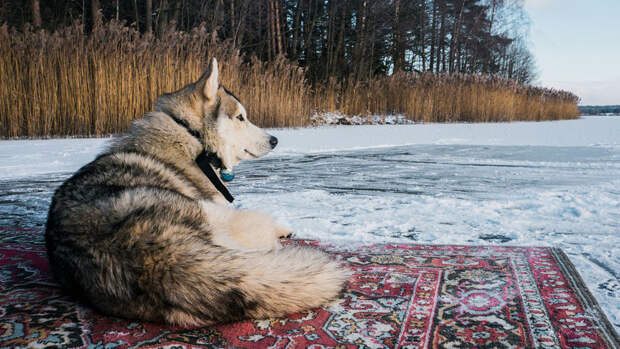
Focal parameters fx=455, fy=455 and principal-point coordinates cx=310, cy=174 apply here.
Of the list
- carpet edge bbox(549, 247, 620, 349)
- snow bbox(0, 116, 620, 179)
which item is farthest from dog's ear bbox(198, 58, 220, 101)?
carpet edge bbox(549, 247, 620, 349)

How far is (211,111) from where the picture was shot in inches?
113

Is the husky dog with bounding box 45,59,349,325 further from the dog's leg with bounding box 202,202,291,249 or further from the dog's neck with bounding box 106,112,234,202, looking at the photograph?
the dog's neck with bounding box 106,112,234,202

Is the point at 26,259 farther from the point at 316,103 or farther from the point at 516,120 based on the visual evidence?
the point at 516,120

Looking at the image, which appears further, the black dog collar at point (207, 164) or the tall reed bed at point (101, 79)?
the tall reed bed at point (101, 79)

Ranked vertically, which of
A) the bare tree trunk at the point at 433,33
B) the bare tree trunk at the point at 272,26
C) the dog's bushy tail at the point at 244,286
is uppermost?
the bare tree trunk at the point at 433,33

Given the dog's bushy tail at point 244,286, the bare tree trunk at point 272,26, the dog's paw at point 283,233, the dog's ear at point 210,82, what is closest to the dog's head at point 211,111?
the dog's ear at point 210,82

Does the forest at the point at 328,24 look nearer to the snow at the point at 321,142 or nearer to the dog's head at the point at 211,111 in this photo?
the snow at the point at 321,142

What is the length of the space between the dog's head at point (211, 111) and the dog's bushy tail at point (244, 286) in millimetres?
1317

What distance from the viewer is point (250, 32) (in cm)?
1914

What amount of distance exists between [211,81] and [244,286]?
160 cm

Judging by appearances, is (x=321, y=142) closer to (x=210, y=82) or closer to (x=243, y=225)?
(x=210, y=82)

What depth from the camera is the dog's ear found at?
2789mm

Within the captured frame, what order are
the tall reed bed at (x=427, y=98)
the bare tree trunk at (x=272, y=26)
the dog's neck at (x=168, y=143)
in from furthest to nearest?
the bare tree trunk at (x=272, y=26) → the tall reed bed at (x=427, y=98) → the dog's neck at (x=168, y=143)

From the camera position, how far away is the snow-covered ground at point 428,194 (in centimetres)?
298
